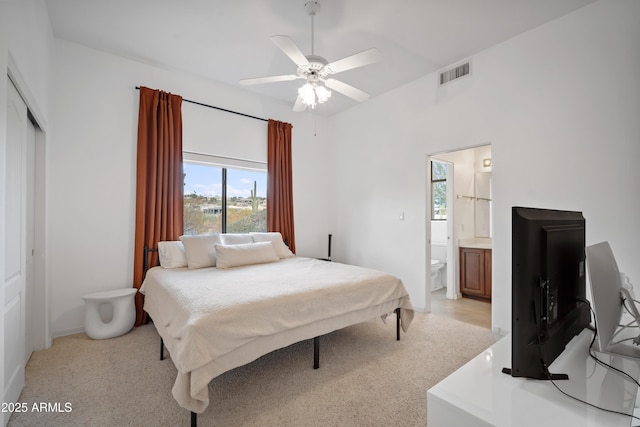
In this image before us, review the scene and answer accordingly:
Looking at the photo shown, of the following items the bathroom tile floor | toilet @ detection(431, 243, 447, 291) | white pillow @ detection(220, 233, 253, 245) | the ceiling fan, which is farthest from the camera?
toilet @ detection(431, 243, 447, 291)

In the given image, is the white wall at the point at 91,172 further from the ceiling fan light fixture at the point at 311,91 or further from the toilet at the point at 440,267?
the toilet at the point at 440,267

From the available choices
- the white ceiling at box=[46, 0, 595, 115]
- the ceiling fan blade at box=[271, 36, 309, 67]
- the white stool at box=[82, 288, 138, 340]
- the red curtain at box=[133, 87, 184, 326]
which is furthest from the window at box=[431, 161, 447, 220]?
the white stool at box=[82, 288, 138, 340]

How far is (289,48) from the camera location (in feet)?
7.00

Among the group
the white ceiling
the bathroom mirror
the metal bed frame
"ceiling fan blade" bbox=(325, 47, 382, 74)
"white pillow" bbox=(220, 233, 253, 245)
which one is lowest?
the metal bed frame

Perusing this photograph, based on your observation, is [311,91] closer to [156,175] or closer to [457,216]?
[156,175]

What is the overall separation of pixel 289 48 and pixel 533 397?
235 centimetres

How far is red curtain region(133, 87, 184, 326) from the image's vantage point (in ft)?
10.8

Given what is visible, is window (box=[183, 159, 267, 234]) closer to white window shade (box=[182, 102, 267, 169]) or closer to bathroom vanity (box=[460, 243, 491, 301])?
white window shade (box=[182, 102, 267, 169])

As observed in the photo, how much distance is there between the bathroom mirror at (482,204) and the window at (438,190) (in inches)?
20.4

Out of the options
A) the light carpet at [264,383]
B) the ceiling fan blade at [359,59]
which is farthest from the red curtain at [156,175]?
the ceiling fan blade at [359,59]

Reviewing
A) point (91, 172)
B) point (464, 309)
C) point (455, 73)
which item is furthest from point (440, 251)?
point (91, 172)

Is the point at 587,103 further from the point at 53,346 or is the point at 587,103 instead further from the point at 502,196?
the point at 53,346

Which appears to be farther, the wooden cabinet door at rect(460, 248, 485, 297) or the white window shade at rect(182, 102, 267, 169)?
the wooden cabinet door at rect(460, 248, 485, 297)

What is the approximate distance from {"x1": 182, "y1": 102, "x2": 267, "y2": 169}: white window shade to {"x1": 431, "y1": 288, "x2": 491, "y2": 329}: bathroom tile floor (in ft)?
10.8
